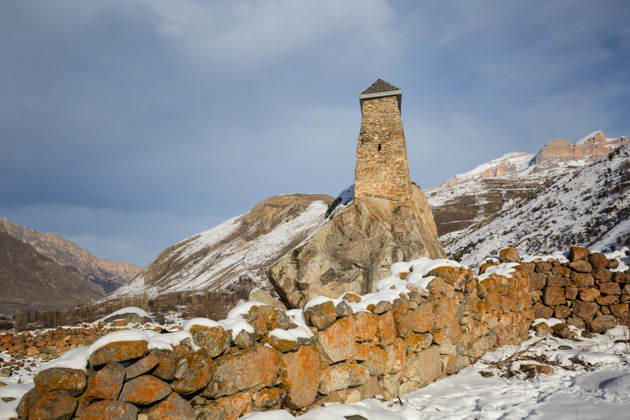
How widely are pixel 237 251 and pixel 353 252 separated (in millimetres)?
70885

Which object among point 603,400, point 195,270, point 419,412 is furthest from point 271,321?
point 195,270

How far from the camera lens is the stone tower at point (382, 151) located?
15.8 metres

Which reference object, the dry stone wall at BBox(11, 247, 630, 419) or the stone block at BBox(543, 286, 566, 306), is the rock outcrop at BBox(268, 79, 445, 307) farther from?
the dry stone wall at BBox(11, 247, 630, 419)

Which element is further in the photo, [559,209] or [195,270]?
[195,270]

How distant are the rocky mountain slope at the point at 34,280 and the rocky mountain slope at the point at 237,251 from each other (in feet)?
111

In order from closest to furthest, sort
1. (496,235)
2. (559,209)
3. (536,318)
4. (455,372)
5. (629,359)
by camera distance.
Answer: (629,359) → (455,372) → (536,318) → (559,209) → (496,235)

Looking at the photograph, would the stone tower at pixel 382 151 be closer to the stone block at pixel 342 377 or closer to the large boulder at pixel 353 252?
the large boulder at pixel 353 252

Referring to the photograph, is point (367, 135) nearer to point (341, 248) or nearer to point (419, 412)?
point (341, 248)

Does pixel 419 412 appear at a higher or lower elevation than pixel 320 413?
lower

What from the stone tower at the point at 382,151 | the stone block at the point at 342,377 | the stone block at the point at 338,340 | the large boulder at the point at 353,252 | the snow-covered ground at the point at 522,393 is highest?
the stone tower at the point at 382,151

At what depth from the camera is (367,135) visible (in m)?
16.4

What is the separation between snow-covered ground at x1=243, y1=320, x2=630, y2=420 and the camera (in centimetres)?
376

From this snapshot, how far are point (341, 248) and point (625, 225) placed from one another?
1060 centimetres

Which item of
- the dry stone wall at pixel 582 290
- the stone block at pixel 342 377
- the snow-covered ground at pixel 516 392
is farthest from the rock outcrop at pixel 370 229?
the stone block at pixel 342 377
